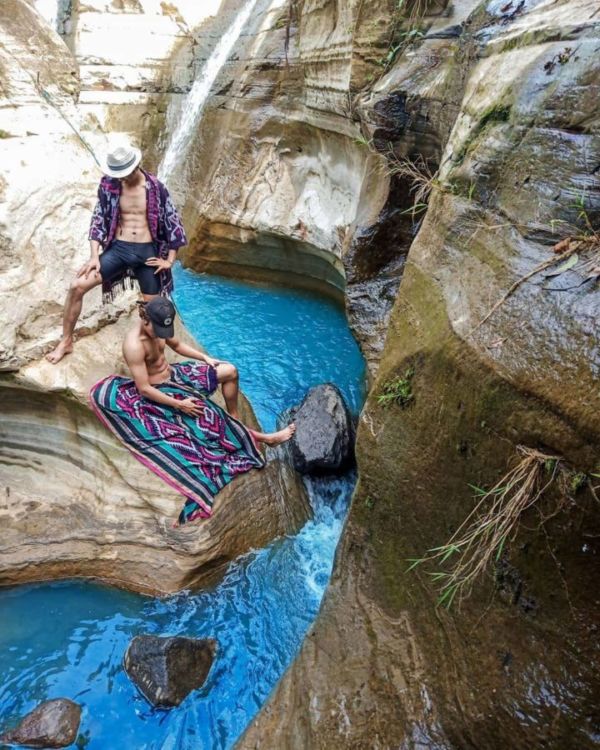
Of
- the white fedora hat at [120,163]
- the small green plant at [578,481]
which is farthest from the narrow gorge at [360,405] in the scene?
the white fedora hat at [120,163]

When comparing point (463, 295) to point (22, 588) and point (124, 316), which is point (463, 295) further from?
point (22, 588)

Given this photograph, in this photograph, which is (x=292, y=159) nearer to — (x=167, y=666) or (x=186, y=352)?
(x=186, y=352)

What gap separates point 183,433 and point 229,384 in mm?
567

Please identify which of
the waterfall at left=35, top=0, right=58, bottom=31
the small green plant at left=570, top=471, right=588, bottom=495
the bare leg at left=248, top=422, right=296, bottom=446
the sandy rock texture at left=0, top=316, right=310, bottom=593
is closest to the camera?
the small green plant at left=570, top=471, right=588, bottom=495

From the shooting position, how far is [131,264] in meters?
4.59

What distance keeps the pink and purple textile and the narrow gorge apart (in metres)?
0.41

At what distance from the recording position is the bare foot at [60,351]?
4.29m

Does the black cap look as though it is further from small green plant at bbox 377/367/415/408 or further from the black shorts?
small green plant at bbox 377/367/415/408

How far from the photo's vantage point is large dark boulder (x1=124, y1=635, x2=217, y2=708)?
3.61 m

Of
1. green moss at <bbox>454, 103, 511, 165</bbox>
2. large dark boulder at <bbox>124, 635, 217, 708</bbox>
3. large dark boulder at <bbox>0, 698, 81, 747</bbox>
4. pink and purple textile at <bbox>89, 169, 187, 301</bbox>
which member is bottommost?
large dark boulder at <bbox>0, 698, 81, 747</bbox>

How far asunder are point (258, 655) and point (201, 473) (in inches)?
53.1

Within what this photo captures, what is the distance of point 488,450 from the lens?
248cm

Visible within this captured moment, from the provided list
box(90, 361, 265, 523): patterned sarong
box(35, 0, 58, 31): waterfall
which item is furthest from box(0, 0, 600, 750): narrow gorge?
box(35, 0, 58, 31): waterfall

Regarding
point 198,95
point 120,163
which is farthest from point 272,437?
point 198,95
